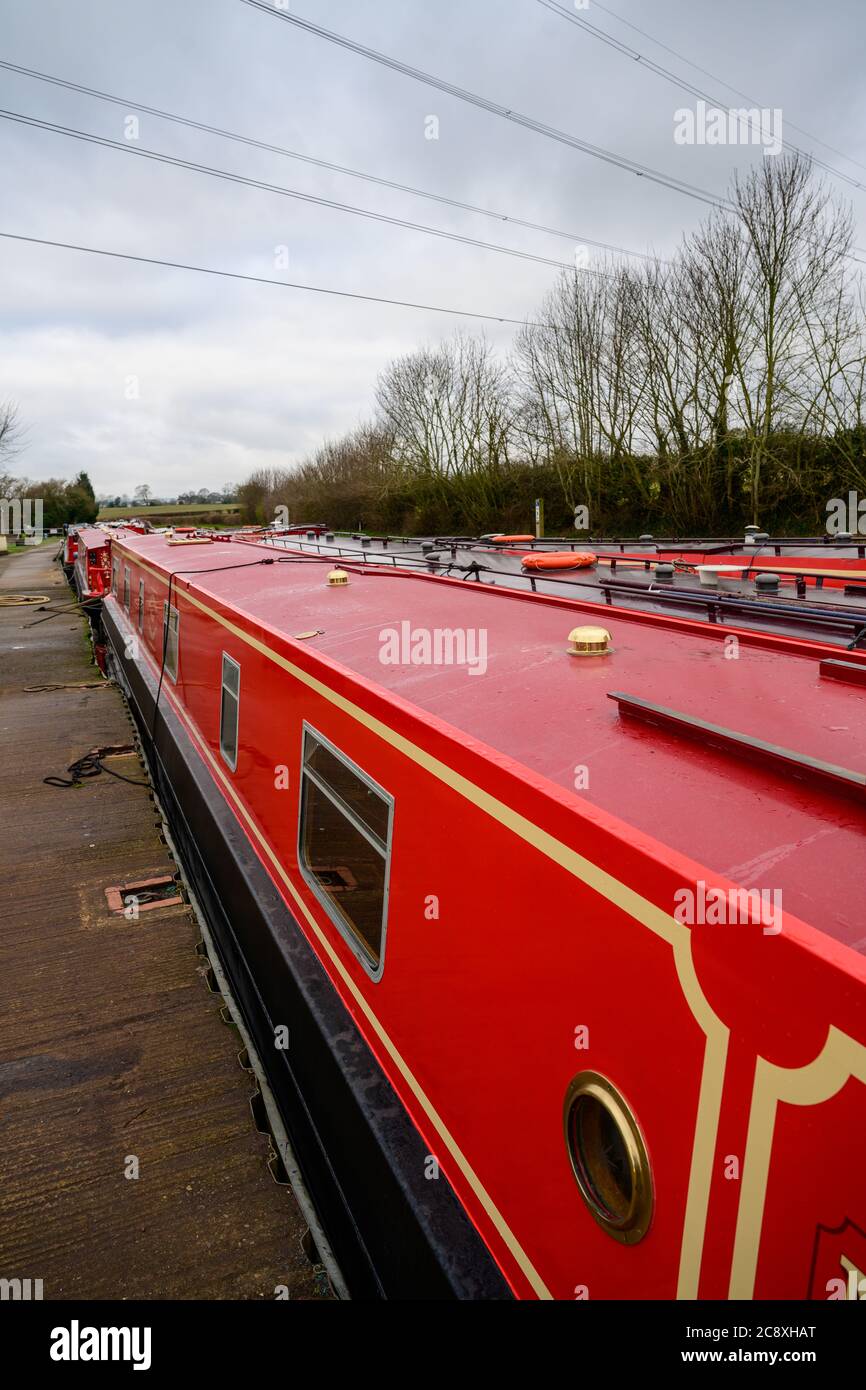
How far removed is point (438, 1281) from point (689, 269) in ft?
69.1

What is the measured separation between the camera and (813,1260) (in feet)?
3.38

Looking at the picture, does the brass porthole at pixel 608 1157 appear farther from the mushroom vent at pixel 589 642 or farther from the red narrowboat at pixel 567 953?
the mushroom vent at pixel 589 642

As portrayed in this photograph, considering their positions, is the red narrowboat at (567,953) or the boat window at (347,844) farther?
the boat window at (347,844)

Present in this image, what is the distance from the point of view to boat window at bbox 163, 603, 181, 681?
20.8ft

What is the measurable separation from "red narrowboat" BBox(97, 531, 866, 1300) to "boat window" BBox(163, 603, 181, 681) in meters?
3.08

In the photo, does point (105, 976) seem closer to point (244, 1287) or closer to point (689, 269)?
point (244, 1287)

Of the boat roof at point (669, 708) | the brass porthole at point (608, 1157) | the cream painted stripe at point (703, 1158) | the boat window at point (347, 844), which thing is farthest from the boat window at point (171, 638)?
the cream painted stripe at point (703, 1158)

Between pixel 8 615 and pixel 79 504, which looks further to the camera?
pixel 79 504

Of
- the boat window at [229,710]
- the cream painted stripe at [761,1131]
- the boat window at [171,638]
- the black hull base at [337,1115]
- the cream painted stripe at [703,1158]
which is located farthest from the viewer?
the boat window at [171,638]

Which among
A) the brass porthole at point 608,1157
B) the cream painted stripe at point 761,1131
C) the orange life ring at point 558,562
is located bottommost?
the brass porthole at point 608,1157

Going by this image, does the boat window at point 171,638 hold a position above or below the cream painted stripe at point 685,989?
above

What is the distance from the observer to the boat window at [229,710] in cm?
432

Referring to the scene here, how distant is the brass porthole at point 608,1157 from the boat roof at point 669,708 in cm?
50

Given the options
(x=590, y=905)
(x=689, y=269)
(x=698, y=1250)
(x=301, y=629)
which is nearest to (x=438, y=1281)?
(x=698, y=1250)
